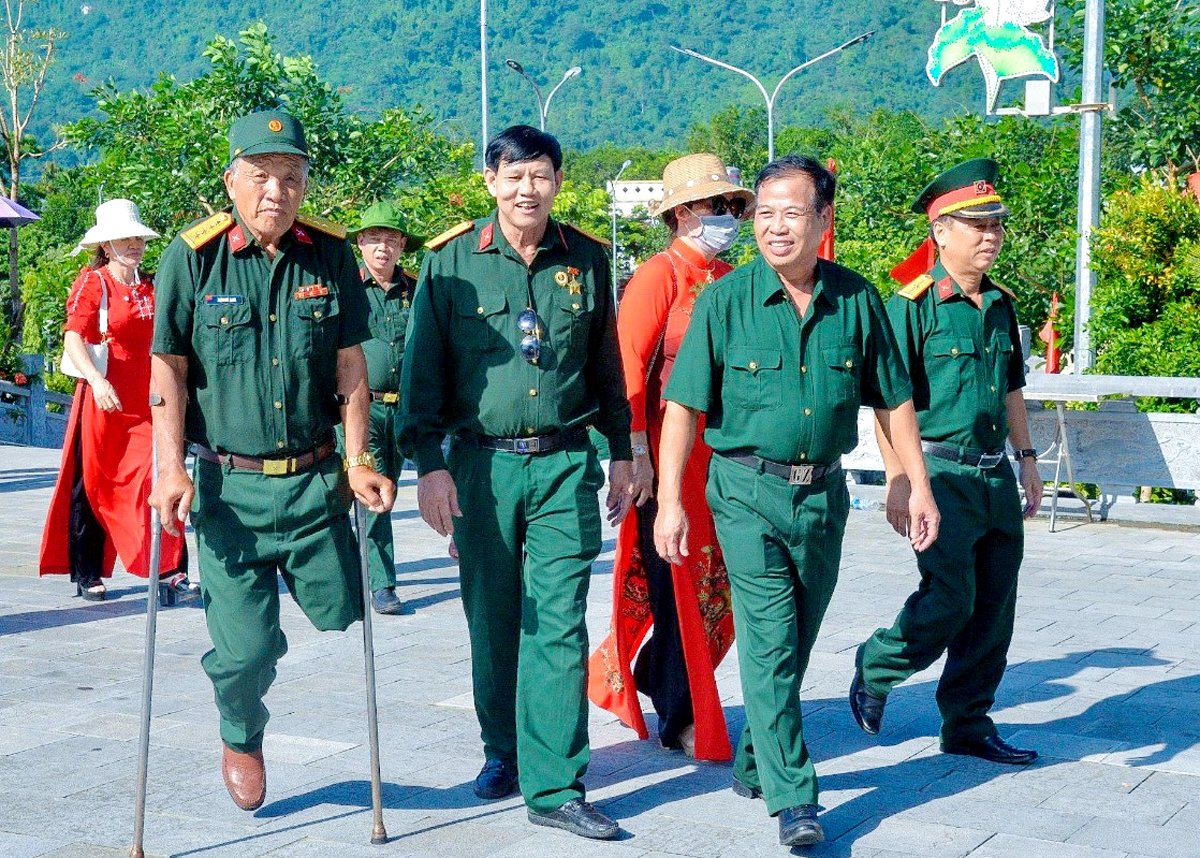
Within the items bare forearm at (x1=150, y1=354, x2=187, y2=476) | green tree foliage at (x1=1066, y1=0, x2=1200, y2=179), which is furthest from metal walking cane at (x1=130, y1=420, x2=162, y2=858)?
green tree foliage at (x1=1066, y1=0, x2=1200, y2=179)

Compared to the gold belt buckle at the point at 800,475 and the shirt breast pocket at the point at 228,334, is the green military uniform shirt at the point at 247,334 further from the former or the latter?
the gold belt buckle at the point at 800,475

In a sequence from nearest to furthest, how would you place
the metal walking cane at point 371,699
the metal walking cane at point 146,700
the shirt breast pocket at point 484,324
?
the metal walking cane at point 146,700 < the metal walking cane at point 371,699 < the shirt breast pocket at point 484,324

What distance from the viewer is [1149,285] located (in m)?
12.2

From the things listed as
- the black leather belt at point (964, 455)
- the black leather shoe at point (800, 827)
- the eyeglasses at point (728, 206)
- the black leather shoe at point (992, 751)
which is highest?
the eyeglasses at point (728, 206)

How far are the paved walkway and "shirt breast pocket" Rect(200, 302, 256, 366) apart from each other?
4.51 feet

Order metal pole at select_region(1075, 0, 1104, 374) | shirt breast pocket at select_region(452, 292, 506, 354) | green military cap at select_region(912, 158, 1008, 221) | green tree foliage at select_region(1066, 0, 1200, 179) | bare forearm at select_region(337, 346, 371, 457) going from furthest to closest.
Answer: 1. green tree foliage at select_region(1066, 0, 1200, 179)
2. metal pole at select_region(1075, 0, 1104, 374)
3. green military cap at select_region(912, 158, 1008, 221)
4. shirt breast pocket at select_region(452, 292, 506, 354)
5. bare forearm at select_region(337, 346, 371, 457)

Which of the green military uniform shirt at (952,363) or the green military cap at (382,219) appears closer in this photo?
the green military uniform shirt at (952,363)

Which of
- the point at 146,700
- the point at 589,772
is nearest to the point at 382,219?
the point at 589,772

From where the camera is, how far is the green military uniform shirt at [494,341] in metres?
4.95

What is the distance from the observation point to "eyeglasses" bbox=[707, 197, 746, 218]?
572cm

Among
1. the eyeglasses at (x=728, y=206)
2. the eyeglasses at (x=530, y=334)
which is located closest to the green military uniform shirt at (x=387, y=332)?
the eyeglasses at (x=728, y=206)

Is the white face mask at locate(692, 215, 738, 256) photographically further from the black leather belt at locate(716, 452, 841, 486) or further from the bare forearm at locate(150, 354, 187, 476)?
the bare forearm at locate(150, 354, 187, 476)

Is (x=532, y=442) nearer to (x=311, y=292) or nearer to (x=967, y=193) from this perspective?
(x=311, y=292)

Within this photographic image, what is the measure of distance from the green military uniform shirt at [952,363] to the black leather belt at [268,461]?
2.05 metres
